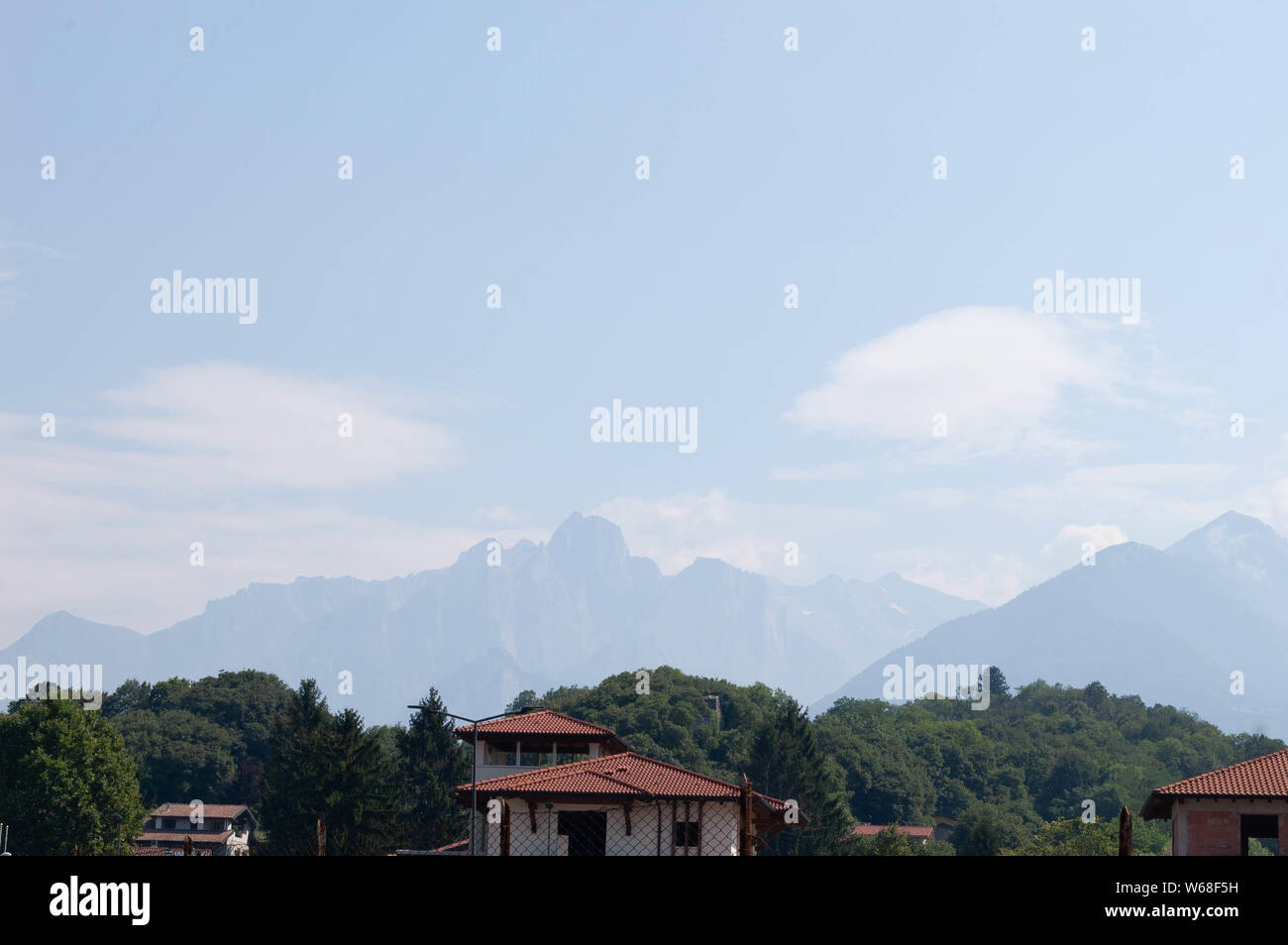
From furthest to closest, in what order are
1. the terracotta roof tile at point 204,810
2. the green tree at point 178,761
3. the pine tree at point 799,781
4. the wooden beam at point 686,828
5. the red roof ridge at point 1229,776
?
the green tree at point 178,761 < the terracotta roof tile at point 204,810 < the pine tree at point 799,781 < the wooden beam at point 686,828 < the red roof ridge at point 1229,776

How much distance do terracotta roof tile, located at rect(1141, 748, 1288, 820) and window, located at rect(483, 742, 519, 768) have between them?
3011 centimetres

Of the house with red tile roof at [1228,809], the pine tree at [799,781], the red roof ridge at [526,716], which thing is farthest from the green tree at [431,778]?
the house with red tile roof at [1228,809]

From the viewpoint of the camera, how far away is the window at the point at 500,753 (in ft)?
218

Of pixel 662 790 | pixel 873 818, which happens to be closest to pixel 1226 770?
pixel 662 790

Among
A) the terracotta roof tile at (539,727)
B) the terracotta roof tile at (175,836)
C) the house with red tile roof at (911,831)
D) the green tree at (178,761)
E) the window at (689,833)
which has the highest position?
the terracotta roof tile at (539,727)

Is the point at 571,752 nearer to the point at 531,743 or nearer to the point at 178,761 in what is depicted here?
the point at 531,743

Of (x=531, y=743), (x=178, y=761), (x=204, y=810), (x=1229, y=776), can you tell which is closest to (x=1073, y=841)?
(x=531, y=743)

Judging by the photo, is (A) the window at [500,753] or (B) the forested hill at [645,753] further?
(B) the forested hill at [645,753]

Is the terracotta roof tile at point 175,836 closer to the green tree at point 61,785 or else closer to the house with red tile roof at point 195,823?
the house with red tile roof at point 195,823

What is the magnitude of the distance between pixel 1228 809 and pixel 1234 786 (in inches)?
35.0

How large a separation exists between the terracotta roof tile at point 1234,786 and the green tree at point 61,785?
67.2m
